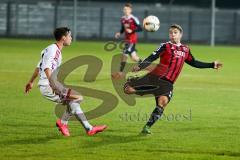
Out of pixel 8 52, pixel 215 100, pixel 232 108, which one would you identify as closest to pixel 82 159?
pixel 232 108

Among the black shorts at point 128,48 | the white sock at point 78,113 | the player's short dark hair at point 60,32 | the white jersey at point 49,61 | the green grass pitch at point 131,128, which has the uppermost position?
the player's short dark hair at point 60,32

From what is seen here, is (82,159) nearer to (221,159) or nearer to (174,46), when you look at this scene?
(221,159)

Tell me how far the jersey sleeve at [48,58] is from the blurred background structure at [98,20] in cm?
3525

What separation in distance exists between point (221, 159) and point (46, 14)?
38750 mm

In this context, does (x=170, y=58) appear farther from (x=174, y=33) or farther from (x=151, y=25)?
(x=151, y=25)

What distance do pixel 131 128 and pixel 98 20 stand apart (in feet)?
118

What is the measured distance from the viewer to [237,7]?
169 ft

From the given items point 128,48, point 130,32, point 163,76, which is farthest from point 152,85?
point 130,32

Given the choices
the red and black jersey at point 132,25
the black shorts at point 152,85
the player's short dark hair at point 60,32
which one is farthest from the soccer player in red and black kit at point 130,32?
the player's short dark hair at point 60,32

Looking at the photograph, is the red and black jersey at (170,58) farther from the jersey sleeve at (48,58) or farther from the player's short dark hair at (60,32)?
the jersey sleeve at (48,58)

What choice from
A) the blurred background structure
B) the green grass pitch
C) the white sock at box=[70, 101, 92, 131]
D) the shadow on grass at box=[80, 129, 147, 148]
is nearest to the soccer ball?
the green grass pitch

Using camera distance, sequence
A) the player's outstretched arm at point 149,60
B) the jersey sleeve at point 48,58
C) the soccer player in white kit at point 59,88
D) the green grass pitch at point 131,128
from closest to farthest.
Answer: the green grass pitch at point 131,128 < the jersey sleeve at point 48,58 < the soccer player in white kit at point 59,88 < the player's outstretched arm at point 149,60

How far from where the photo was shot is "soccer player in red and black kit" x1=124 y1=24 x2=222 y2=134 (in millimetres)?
12258

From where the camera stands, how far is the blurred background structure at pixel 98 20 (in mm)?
47656
